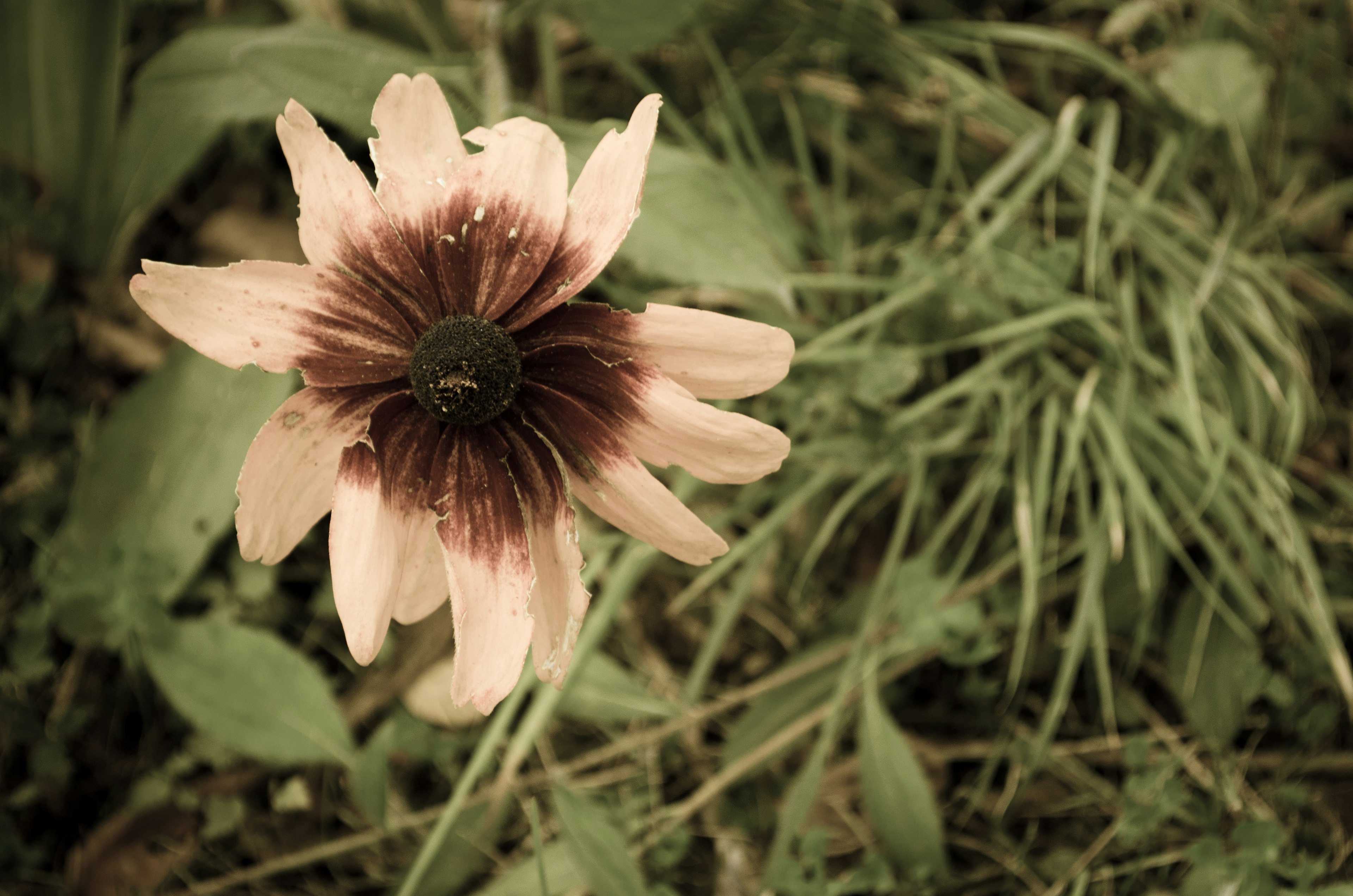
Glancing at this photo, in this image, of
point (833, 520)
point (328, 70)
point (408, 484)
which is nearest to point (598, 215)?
point (408, 484)

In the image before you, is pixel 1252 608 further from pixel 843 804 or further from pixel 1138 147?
pixel 1138 147


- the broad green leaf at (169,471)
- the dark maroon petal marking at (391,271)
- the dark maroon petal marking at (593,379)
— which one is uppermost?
the dark maroon petal marking at (391,271)

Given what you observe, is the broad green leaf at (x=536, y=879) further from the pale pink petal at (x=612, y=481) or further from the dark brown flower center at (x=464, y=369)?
the dark brown flower center at (x=464, y=369)

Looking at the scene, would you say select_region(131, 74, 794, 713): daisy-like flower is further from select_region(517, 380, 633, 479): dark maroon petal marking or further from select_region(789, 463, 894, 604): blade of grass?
select_region(789, 463, 894, 604): blade of grass

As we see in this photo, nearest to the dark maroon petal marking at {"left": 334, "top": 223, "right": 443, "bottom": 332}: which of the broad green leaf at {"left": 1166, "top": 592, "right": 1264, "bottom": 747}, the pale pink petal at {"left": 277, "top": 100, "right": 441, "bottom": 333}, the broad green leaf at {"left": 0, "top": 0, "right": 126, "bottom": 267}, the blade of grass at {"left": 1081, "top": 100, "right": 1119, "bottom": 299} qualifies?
the pale pink petal at {"left": 277, "top": 100, "right": 441, "bottom": 333}

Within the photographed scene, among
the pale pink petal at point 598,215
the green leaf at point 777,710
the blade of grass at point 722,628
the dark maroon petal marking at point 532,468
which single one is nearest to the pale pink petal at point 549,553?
the dark maroon petal marking at point 532,468

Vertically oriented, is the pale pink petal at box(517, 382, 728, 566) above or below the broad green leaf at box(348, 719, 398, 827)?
above

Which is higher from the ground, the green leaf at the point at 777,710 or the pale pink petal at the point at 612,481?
the pale pink petal at the point at 612,481
